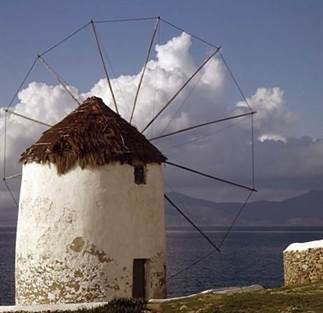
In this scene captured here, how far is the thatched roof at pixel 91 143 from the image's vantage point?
20516 mm

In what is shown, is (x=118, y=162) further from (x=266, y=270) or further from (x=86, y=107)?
(x=266, y=270)

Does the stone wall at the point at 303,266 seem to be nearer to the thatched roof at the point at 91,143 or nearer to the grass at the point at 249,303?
the grass at the point at 249,303

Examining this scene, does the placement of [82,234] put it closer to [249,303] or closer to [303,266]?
[249,303]

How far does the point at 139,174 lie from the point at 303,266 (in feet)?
20.8

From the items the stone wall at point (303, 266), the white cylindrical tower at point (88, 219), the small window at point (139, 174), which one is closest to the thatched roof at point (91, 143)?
the white cylindrical tower at point (88, 219)

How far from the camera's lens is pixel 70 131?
21.1m

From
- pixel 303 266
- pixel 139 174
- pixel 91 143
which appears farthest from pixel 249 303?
pixel 91 143

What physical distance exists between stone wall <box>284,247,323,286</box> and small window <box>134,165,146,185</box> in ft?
19.5

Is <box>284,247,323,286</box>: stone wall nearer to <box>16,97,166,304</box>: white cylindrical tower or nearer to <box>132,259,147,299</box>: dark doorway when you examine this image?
<box>16,97,166,304</box>: white cylindrical tower

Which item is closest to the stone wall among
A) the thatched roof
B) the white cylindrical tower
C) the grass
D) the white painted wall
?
the grass

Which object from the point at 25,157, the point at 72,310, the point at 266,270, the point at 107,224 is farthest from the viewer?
the point at 266,270

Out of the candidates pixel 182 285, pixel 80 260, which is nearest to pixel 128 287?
pixel 80 260

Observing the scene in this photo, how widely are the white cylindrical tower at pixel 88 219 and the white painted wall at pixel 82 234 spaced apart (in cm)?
3

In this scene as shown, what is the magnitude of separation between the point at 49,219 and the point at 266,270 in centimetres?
4998
